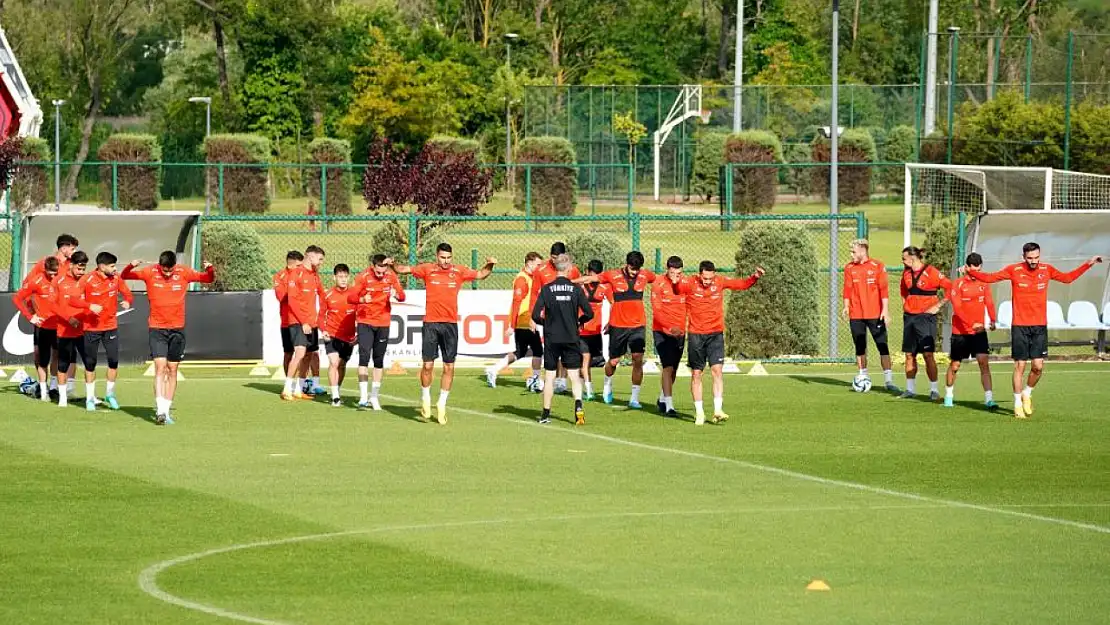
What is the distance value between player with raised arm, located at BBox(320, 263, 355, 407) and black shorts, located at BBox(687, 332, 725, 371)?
4.61m

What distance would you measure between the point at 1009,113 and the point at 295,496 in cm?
3533

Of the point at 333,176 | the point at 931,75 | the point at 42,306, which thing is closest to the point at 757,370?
the point at 42,306

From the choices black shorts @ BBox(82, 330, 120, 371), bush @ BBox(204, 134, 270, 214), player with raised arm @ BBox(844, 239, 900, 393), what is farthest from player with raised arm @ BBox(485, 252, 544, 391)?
bush @ BBox(204, 134, 270, 214)

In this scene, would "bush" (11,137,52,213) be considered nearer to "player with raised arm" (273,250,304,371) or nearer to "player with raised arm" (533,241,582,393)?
"player with raised arm" (273,250,304,371)


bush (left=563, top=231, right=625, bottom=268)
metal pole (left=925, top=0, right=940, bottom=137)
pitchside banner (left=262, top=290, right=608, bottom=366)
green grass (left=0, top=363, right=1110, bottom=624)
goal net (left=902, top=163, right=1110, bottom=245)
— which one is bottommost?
green grass (left=0, top=363, right=1110, bottom=624)

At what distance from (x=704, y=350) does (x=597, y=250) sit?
8.70 m

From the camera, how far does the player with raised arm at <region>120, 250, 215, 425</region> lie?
2061 centimetres

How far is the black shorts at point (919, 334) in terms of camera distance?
938 inches

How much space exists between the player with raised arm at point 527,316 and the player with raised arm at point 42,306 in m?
5.89

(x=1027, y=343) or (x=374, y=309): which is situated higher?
(x=374, y=309)

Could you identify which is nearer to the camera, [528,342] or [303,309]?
[303,309]

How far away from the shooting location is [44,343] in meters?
23.0

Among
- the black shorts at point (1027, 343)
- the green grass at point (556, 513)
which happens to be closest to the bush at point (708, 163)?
the green grass at point (556, 513)

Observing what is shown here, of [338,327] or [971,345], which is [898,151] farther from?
[338,327]
